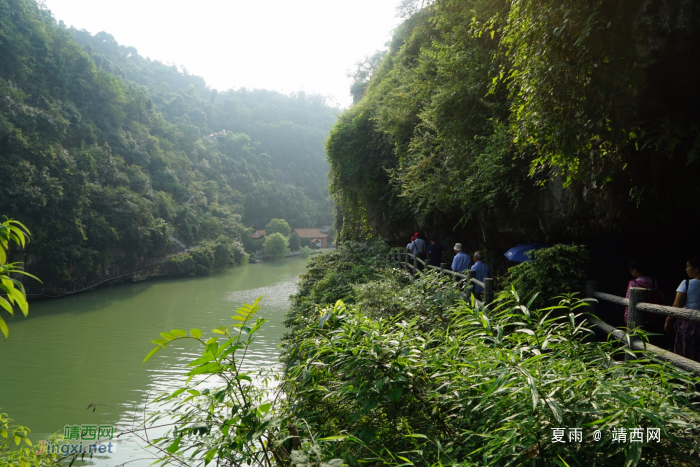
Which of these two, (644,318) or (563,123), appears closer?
(644,318)

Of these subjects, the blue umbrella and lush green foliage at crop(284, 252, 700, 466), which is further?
the blue umbrella

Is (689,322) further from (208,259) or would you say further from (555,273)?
(208,259)

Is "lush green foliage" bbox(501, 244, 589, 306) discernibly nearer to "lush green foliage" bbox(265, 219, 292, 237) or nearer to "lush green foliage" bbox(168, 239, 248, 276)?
"lush green foliage" bbox(168, 239, 248, 276)

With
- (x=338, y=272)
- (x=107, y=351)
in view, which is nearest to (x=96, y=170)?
(x=107, y=351)

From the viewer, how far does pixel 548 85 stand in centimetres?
415

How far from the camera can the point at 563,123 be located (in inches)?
163

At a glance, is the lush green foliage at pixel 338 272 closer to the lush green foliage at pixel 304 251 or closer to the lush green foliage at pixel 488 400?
the lush green foliage at pixel 488 400

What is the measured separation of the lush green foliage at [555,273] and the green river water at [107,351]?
12.4 ft

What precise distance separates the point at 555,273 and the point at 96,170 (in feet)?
114

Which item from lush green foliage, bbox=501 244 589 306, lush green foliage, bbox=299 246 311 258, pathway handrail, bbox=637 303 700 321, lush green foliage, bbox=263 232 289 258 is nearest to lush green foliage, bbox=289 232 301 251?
lush green foliage, bbox=299 246 311 258

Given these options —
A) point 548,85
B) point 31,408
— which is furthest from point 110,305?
point 548,85

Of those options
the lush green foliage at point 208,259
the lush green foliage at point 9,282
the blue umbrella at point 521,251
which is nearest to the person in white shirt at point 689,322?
the blue umbrella at point 521,251

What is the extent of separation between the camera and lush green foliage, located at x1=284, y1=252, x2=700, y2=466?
1.61 metres

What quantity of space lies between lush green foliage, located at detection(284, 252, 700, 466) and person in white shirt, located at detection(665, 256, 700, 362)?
1.61 meters
